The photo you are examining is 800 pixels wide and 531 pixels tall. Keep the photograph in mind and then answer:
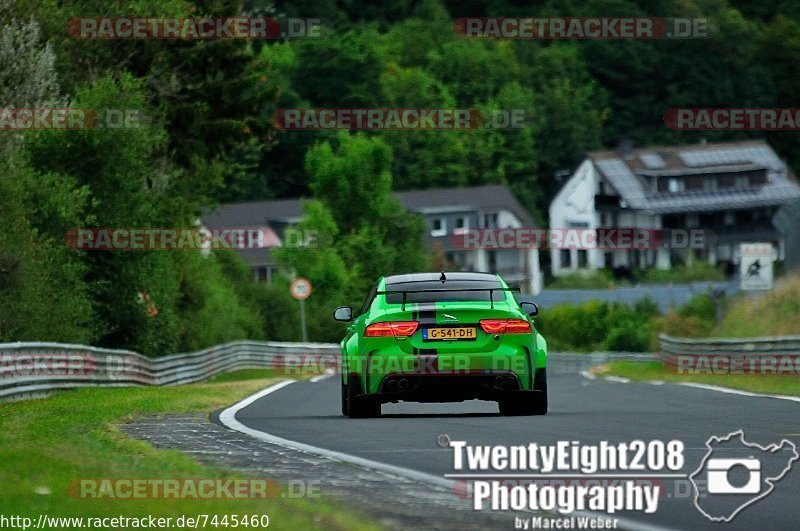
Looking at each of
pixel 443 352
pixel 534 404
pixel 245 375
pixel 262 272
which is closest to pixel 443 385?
pixel 443 352

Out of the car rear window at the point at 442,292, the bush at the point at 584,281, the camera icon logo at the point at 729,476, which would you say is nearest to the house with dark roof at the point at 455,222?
the bush at the point at 584,281

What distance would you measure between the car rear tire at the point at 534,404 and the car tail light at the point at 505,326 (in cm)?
63

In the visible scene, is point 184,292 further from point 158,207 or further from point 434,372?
point 434,372

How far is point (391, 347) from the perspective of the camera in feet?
58.2

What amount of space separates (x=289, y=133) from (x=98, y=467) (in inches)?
4514

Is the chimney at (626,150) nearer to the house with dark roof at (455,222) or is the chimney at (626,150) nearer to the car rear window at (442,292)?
the house with dark roof at (455,222)

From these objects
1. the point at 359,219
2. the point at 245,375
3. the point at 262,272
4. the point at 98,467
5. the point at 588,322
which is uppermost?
the point at 359,219

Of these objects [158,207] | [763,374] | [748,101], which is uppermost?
[748,101]

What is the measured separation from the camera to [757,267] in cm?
4881

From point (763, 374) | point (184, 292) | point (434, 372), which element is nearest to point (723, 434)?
point (434, 372)

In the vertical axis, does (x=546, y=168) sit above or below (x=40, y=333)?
above

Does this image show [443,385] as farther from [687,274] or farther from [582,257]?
[582,257]

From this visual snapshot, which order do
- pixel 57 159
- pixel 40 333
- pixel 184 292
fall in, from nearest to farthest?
pixel 40 333 → pixel 57 159 → pixel 184 292

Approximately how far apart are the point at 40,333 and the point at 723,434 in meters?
20.1
